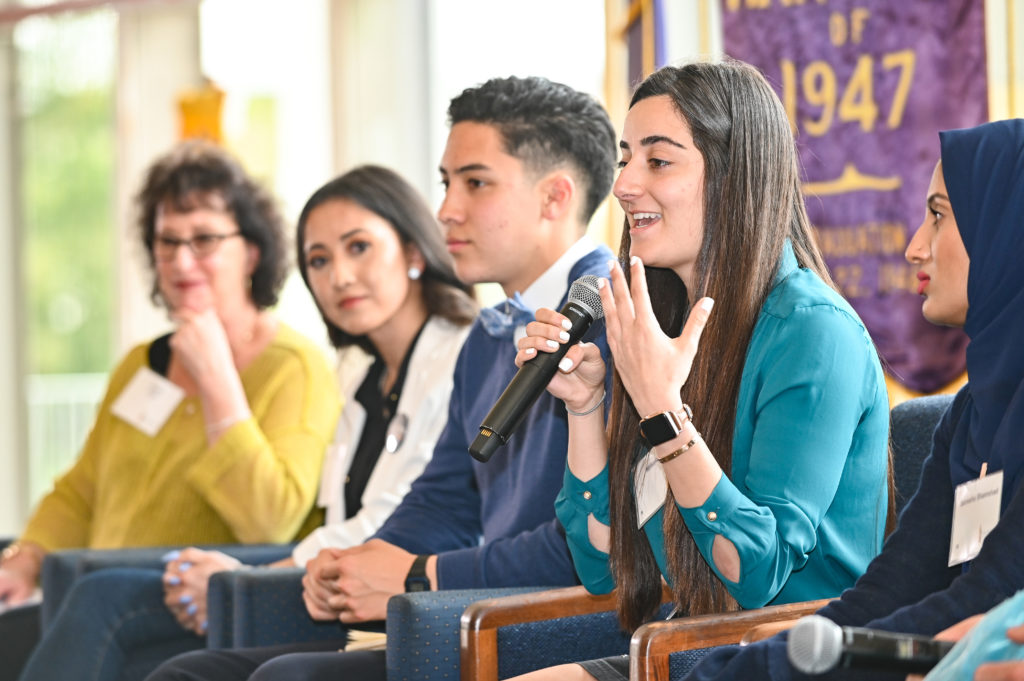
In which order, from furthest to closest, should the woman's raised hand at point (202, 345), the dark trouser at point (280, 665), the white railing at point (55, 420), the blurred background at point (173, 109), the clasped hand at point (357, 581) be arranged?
the white railing at point (55, 420) → the blurred background at point (173, 109) → the woman's raised hand at point (202, 345) → the clasped hand at point (357, 581) → the dark trouser at point (280, 665)

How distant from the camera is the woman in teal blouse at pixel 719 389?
61.5 inches

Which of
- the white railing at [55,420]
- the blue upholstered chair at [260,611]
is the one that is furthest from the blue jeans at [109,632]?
the white railing at [55,420]

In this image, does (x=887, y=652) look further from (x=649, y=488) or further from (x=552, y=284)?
(x=552, y=284)

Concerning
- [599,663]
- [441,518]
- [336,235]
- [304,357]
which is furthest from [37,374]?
[599,663]

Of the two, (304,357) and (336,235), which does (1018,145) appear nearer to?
(336,235)

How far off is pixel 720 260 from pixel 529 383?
1.11 feet

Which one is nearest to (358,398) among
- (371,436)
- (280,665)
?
(371,436)

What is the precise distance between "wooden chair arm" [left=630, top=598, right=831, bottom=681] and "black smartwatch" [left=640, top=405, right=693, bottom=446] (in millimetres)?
229

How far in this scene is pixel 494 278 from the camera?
2.35m

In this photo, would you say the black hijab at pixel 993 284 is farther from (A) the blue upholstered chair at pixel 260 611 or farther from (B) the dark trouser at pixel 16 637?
(B) the dark trouser at pixel 16 637

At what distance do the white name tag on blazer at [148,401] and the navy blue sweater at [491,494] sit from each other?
3.37 feet

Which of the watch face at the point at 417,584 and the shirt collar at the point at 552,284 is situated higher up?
the shirt collar at the point at 552,284

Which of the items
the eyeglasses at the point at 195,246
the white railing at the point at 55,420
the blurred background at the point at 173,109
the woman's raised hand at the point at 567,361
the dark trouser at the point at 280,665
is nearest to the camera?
the woman's raised hand at the point at 567,361

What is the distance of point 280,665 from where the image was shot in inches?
76.6
